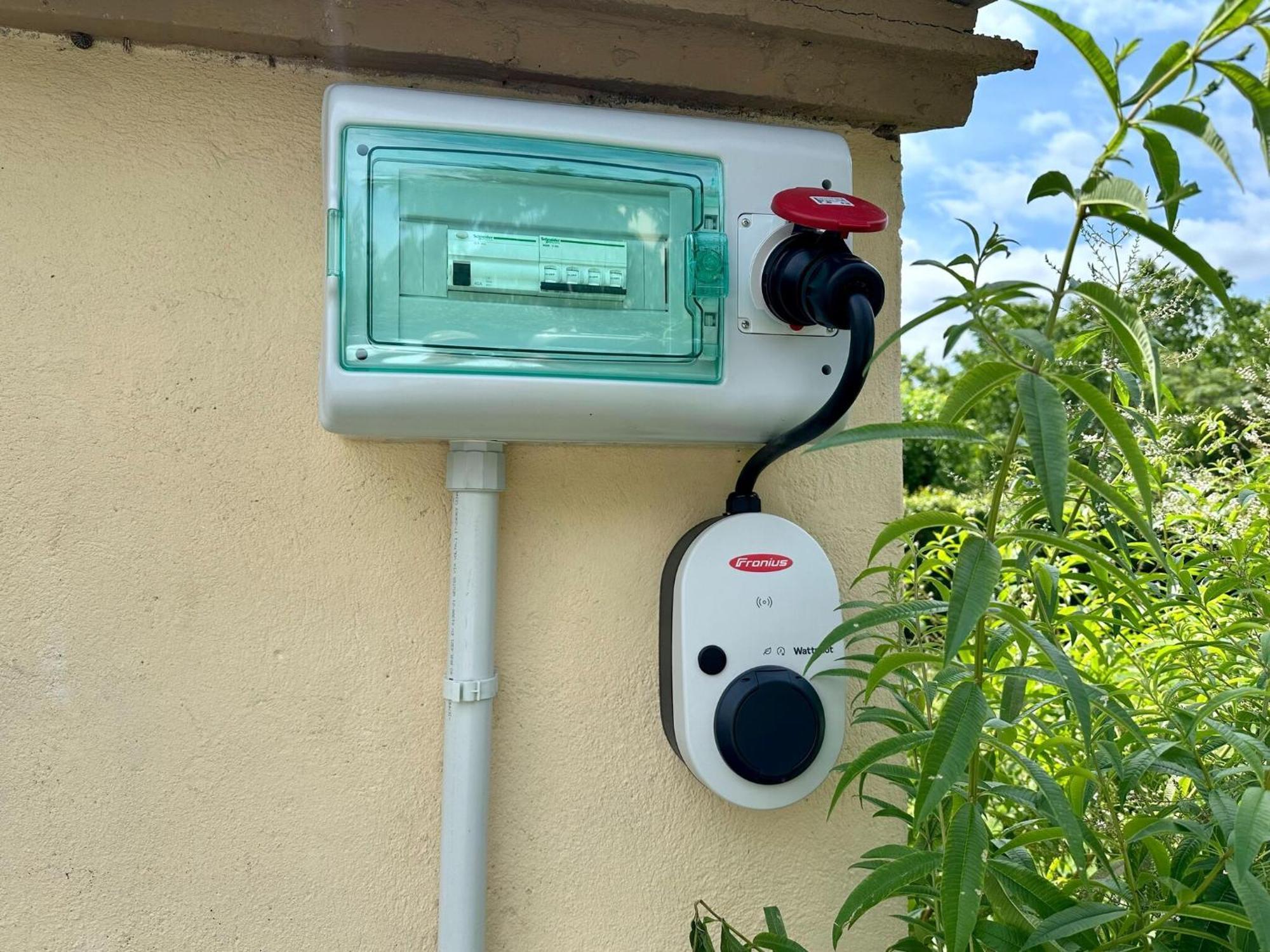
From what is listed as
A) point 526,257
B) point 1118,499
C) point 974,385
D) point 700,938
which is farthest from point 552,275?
point 700,938

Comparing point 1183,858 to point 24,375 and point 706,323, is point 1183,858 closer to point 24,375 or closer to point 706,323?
point 706,323

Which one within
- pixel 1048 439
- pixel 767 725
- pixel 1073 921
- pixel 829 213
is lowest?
pixel 1073 921

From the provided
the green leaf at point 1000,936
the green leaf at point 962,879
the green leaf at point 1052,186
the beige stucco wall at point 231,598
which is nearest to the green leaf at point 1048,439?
the green leaf at point 1052,186

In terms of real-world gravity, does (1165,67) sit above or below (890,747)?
above

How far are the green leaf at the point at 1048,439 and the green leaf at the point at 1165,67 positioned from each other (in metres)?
0.19

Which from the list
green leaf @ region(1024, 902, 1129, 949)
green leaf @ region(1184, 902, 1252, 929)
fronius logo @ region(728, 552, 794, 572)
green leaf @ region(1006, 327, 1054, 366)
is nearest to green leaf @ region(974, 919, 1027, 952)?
green leaf @ region(1024, 902, 1129, 949)

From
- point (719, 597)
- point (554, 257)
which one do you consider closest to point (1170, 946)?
point (719, 597)

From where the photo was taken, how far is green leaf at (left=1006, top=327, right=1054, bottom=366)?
0.55m

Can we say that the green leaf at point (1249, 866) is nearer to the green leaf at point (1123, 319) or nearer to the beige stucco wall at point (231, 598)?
the green leaf at point (1123, 319)

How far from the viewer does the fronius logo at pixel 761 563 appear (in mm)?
889

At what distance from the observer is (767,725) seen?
0.86m

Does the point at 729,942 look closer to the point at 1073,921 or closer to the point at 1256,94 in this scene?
the point at 1073,921

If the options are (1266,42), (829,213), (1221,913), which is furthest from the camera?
(829,213)

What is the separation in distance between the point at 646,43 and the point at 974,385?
50 cm
